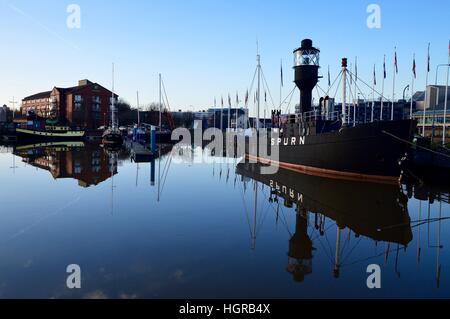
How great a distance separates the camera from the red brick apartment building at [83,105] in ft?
322

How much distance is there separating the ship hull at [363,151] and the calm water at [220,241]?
2463 millimetres

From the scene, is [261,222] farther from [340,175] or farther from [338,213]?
[340,175]

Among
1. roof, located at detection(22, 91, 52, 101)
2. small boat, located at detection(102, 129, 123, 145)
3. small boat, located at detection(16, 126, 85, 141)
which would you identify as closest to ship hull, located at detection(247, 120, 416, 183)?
small boat, located at detection(102, 129, 123, 145)

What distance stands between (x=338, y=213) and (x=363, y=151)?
8.73m

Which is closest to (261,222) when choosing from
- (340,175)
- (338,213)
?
(338,213)

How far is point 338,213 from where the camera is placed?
13.2 metres

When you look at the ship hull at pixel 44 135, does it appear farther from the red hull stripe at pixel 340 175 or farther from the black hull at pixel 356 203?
the black hull at pixel 356 203

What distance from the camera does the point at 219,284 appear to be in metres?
6.96

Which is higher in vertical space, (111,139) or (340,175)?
(111,139)

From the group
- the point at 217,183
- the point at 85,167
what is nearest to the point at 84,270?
the point at 217,183

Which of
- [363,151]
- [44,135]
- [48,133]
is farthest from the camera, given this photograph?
[48,133]

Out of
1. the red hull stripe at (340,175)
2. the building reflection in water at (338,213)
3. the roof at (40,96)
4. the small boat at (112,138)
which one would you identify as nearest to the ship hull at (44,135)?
the small boat at (112,138)

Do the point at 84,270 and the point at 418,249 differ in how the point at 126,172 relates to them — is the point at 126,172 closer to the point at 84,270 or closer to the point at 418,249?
the point at 84,270
